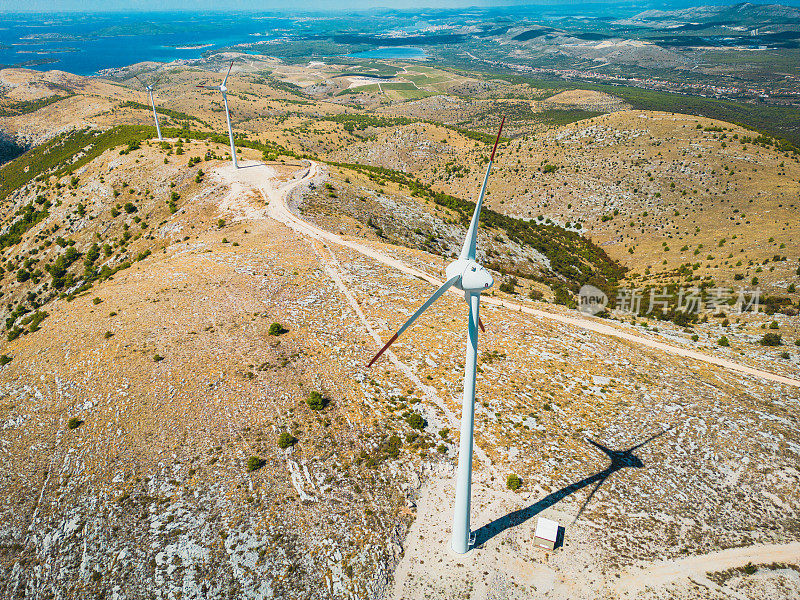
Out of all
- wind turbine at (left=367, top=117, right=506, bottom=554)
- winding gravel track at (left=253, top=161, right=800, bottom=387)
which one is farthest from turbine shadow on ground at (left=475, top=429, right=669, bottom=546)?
winding gravel track at (left=253, top=161, right=800, bottom=387)

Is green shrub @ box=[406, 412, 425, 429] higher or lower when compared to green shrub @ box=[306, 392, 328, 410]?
lower

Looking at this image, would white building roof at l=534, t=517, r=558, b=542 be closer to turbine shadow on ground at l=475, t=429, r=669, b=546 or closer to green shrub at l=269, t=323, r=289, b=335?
turbine shadow on ground at l=475, t=429, r=669, b=546

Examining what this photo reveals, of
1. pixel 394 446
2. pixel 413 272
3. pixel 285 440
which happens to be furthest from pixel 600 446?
pixel 413 272

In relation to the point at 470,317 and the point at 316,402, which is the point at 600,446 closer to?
the point at 470,317

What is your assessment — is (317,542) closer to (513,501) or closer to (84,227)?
(513,501)

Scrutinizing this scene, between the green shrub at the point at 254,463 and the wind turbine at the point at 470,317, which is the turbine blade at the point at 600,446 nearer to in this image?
the wind turbine at the point at 470,317
